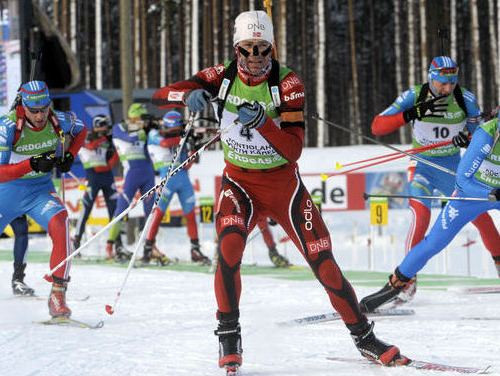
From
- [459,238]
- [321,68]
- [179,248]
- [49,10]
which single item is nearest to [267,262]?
[179,248]

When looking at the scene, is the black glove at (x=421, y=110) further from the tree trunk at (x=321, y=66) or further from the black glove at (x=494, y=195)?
the tree trunk at (x=321, y=66)

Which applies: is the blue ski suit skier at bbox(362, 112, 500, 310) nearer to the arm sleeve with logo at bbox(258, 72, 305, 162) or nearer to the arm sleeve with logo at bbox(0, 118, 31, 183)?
the arm sleeve with logo at bbox(258, 72, 305, 162)

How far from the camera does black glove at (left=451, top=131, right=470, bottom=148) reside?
25.0 ft

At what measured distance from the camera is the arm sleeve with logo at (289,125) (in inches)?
189

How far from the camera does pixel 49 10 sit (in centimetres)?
4256

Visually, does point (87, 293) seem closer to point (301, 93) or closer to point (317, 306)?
point (317, 306)

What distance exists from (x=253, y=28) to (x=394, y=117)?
2.70m

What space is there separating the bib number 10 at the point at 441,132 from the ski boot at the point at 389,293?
165 centimetres

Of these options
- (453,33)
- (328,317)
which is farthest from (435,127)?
(453,33)

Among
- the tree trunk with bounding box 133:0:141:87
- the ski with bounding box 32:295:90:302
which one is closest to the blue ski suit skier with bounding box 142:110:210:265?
the ski with bounding box 32:295:90:302

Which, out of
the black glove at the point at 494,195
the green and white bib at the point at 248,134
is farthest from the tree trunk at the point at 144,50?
the green and white bib at the point at 248,134

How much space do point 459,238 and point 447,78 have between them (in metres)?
6.85

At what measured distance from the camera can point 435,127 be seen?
26.5 feet

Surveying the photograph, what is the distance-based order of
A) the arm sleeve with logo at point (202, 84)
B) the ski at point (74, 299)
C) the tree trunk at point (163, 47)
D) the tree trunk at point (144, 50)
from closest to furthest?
the arm sleeve with logo at point (202, 84)
the ski at point (74, 299)
the tree trunk at point (163, 47)
the tree trunk at point (144, 50)
